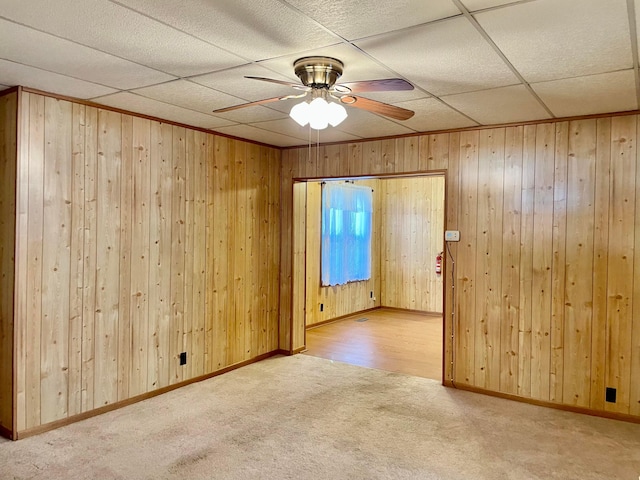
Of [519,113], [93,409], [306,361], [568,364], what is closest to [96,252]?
[93,409]

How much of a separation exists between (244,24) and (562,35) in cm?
153

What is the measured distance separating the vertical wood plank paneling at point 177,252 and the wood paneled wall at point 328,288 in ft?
7.30

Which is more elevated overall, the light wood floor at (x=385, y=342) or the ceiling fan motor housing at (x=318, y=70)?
the ceiling fan motor housing at (x=318, y=70)

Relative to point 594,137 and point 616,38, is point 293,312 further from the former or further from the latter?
point 616,38

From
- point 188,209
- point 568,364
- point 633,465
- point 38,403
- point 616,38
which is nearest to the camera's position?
point 616,38

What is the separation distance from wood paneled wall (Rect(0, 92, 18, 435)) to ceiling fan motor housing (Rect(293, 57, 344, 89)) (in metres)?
2.05

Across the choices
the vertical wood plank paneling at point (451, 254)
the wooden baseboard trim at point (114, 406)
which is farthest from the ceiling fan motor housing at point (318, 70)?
the wooden baseboard trim at point (114, 406)

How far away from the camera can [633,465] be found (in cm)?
291

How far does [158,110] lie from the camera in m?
3.71

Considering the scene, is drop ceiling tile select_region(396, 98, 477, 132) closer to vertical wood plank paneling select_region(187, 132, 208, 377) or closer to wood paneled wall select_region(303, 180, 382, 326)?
vertical wood plank paneling select_region(187, 132, 208, 377)

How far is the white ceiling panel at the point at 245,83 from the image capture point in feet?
8.96

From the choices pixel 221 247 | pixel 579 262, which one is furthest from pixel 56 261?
pixel 579 262

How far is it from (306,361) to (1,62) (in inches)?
153

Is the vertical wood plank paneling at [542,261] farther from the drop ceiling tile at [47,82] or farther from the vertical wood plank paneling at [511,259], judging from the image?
the drop ceiling tile at [47,82]
